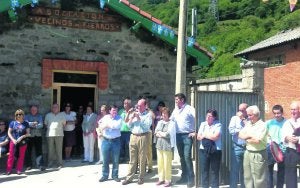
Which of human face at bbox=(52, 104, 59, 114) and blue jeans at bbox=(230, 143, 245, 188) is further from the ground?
human face at bbox=(52, 104, 59, 114)

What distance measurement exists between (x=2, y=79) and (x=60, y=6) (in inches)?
100

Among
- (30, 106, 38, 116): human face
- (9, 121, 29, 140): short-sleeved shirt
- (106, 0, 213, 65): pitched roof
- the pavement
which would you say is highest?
(106, 0, 213, 65): pitched roof

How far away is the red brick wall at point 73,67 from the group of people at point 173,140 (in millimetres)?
900

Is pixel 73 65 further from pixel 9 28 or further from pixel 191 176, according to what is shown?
pixel 191 176

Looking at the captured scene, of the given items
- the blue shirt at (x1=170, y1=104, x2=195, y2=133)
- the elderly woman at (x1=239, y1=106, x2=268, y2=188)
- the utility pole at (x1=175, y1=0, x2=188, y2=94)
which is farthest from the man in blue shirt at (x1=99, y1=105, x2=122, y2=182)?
the elderly woman at (x1=239, y1=106, x2=268, y2=188)

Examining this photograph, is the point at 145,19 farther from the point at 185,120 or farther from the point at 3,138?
the point at 3,138

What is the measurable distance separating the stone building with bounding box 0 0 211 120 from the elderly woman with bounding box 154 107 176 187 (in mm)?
3598

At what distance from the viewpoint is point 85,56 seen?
1184cm

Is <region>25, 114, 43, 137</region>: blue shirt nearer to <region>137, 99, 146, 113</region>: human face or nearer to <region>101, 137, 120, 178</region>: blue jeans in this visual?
<region>101, 137, 120, 178</region>: blue jeans

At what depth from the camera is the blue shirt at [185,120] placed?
338 inches

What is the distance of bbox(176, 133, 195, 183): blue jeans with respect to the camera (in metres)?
8.45

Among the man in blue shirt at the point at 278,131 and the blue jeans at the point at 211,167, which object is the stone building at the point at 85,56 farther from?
the man in blue shirt at the point at 278,131

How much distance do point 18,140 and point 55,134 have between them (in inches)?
37.4

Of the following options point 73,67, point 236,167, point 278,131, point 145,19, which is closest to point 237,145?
point 236,167
